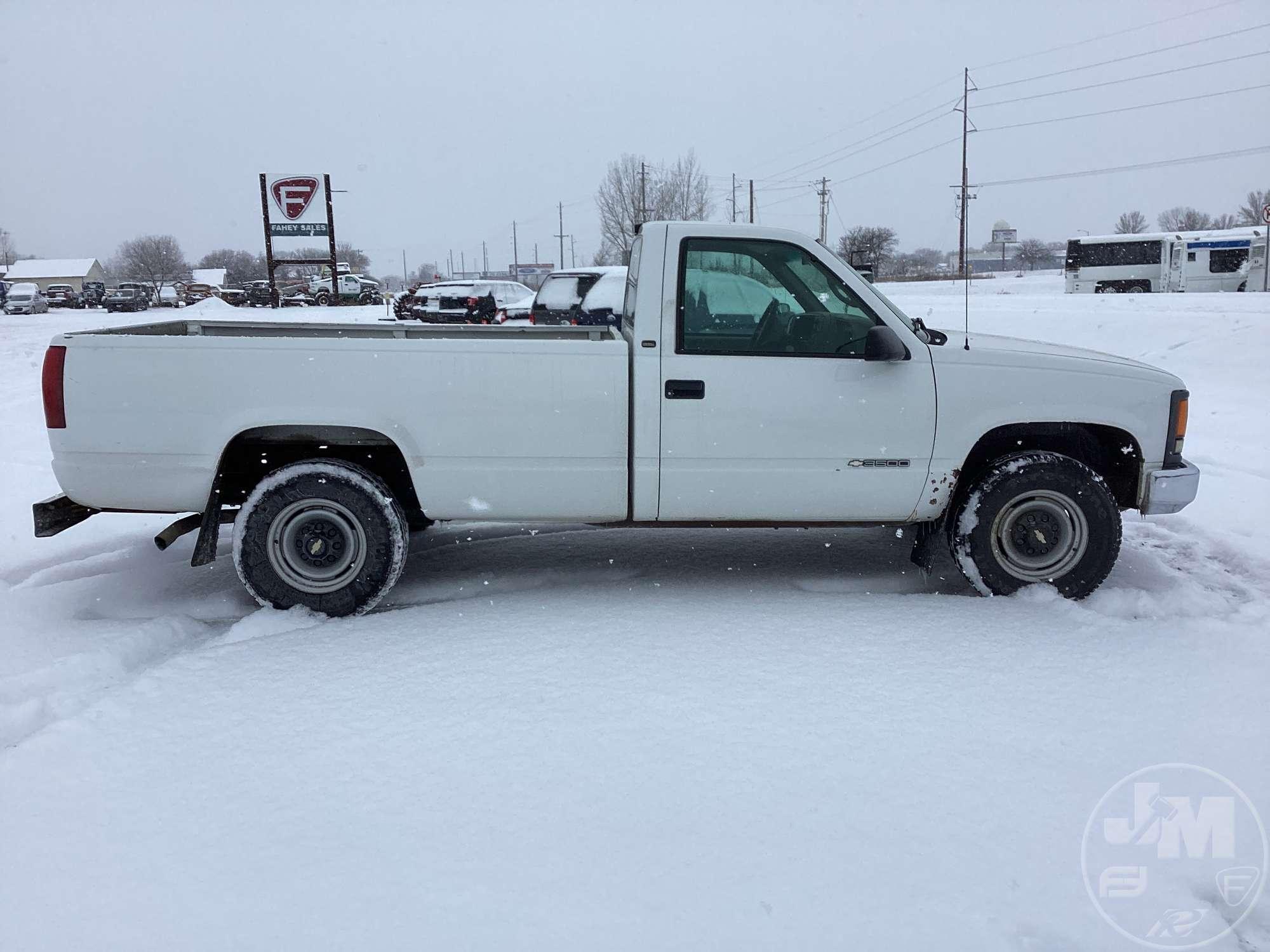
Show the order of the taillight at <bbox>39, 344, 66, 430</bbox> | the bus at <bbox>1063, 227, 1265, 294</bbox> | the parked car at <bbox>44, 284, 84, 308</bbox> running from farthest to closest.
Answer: the parked car at <bbox>44, 284, 84, 308</bbox> → the bus at <bbox>1063, 227, 1265, 294</bbox> → the taillight at <bbox>39, 344, 66, 430</bbox>

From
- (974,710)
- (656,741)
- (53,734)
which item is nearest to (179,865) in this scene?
(53,734)

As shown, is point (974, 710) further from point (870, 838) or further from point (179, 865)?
→ point (179, 865)

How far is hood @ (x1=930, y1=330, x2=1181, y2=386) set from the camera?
4625mm

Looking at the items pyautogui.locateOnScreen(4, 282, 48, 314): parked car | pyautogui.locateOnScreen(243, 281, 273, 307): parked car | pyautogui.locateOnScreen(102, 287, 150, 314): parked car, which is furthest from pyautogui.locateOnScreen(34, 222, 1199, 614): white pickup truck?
pyautogui.locateOnScreen(102, 287, 150, 314): parked car

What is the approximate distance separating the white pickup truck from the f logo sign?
26.7 metres

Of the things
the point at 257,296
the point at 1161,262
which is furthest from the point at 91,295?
the point at 1161,262

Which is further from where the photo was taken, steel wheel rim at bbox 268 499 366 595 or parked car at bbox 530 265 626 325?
parked car at bbox 530 265 626 325

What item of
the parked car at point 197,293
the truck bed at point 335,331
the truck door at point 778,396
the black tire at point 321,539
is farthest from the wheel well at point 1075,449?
the parked car at point 197,293

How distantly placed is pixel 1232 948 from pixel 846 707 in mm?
1426

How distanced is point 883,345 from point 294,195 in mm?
28359

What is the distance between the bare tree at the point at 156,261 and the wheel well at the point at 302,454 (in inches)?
3801

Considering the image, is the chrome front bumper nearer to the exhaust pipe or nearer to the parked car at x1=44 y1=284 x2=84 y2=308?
the exhaust pipe

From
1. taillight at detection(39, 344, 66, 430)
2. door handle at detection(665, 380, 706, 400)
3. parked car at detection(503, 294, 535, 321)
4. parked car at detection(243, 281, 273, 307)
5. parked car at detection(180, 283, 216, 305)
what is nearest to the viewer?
taillight at detection(39, 344, 66, 430)

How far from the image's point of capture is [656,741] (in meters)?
3.35
